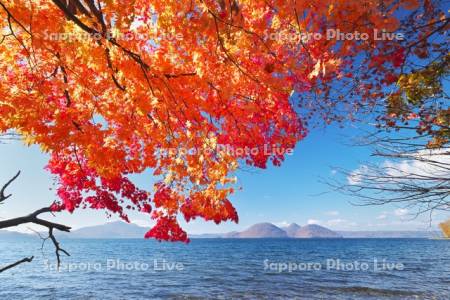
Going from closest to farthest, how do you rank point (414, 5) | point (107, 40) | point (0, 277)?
1. point (414, 5)
2. point (107, 40)
3. point (0, 277)

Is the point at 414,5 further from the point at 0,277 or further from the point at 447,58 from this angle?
the point at 0,277

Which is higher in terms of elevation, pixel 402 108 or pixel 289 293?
pixel 402 108

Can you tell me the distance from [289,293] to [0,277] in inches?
1291

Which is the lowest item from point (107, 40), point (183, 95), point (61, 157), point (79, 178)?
point (79, 178)

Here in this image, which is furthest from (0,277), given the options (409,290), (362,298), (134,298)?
(409,290)

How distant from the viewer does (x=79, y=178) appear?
26.9 ft

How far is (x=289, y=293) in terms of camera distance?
82.2 ft

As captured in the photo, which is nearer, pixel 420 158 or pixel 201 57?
pixel 420 158

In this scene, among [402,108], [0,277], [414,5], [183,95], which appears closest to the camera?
[414,5]

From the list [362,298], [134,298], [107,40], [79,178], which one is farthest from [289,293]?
[107,40]

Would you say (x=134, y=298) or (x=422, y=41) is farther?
(x=134, y=298)

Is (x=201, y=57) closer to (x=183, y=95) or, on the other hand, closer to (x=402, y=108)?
(x=183, y=95)

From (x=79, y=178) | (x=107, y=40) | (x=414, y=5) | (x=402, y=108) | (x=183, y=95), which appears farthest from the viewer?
(x=79, y=178)

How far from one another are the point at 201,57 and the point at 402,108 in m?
3.37
